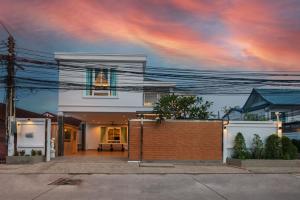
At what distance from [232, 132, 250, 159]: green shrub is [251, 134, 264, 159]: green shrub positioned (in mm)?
416

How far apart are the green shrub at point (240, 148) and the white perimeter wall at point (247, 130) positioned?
45 centimetres

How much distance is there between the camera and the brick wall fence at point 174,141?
1013 inches

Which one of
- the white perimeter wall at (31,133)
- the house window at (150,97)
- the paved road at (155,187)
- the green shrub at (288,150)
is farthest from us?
the house window at (150,97)

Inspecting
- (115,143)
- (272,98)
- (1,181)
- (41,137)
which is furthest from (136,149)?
(272,98)

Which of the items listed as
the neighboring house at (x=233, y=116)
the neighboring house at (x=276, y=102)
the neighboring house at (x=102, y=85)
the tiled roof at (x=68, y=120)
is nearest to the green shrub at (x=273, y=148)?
the neighboring house at (x=233, y=116)

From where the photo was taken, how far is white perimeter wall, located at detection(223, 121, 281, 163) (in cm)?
2614

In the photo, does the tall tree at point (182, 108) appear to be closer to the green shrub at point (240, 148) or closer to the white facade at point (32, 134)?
the green shrub at point (240, 148)

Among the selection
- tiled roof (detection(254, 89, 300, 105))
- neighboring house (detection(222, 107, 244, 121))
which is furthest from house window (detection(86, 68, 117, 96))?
tiled roof (detection(254, 89, 300, 105))

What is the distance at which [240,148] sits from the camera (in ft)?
83.1

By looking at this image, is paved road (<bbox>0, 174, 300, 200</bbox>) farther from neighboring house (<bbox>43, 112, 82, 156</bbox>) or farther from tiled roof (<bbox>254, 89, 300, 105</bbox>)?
tiled roof (<bbox>254, 89, 300, 105</bbox>)

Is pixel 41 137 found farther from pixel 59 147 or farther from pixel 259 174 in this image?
pixel 259 174

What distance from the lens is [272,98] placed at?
4834 cm

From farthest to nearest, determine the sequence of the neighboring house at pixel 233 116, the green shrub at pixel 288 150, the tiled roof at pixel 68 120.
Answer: the tiled roof at pixel 68 120, the neighboring house at pixel 233 116, the green shrub at pixel 288 150

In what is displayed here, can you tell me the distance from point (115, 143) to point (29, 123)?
52.4 ft
